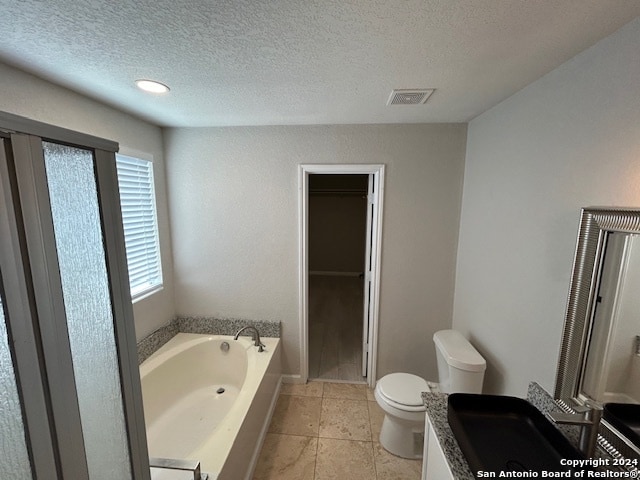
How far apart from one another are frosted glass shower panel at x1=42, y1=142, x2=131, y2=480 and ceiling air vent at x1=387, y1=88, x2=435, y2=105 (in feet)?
4.96

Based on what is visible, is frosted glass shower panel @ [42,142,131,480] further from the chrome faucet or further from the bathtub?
the chrome faucet

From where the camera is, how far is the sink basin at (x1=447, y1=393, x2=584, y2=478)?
98 centimetres

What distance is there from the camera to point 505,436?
110 centimetres

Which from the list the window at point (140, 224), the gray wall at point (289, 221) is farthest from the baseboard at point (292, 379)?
the window at point (140, 224)

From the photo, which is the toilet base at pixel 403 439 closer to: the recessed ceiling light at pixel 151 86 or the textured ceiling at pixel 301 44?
the textured ceiling at pixel 301 44

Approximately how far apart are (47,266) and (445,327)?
258 cm

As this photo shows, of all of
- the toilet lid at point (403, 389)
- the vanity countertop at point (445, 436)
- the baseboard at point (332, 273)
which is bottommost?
the baseboard at point (332, 273)

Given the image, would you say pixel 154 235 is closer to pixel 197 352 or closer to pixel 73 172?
pixel 197 352

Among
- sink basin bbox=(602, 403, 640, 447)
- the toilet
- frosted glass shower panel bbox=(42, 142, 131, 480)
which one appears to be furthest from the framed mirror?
frosted glass shower panel bbox=(42, 142, 131, 480)

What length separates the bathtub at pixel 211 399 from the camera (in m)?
1.53

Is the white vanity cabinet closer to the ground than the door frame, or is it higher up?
closer to the ground

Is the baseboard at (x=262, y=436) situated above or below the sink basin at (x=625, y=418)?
below

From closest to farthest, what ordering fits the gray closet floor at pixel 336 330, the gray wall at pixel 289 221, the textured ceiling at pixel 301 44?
the textured ceiling at pixel 301 44, the gray wall at pixel 289 221, the gray closet floor at pixel 336 330

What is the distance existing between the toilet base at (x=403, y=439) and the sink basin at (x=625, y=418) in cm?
115
